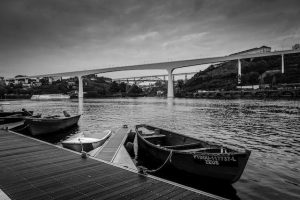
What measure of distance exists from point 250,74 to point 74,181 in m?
134

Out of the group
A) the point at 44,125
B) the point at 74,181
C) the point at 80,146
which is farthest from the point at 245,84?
the point at 74,181

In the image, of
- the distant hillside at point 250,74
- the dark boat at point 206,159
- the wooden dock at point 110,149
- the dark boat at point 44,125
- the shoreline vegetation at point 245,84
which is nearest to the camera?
the dark boat at point 206,159

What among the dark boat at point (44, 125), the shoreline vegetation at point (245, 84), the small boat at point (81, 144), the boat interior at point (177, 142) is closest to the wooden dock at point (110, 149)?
the small boat at point (81, 144)

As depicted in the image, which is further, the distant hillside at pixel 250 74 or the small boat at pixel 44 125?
the distant hillside at pixel 250 74

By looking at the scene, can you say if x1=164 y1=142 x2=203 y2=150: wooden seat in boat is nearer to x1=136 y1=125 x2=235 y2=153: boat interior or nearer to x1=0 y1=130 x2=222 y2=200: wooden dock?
x1=136 y1=125 x2=235 y2=153: boat interior

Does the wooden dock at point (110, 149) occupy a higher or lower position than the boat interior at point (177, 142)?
lower

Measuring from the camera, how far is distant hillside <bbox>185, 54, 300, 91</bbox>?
116812mm

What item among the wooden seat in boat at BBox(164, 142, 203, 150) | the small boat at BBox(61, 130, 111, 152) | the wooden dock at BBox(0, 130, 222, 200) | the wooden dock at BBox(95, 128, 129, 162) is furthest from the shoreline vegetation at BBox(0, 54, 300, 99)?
the wooden dock at BBox(0, 130, 222, 200)

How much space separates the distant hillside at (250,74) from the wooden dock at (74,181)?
11808cm

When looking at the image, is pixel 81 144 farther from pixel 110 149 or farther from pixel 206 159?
pixel 206 159

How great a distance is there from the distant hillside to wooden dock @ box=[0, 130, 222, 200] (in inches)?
4649

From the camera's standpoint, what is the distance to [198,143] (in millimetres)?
9922

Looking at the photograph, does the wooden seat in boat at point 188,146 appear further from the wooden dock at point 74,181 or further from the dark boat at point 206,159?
the wooden dock at point 74,181

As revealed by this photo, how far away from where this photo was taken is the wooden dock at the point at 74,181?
5723 mm
